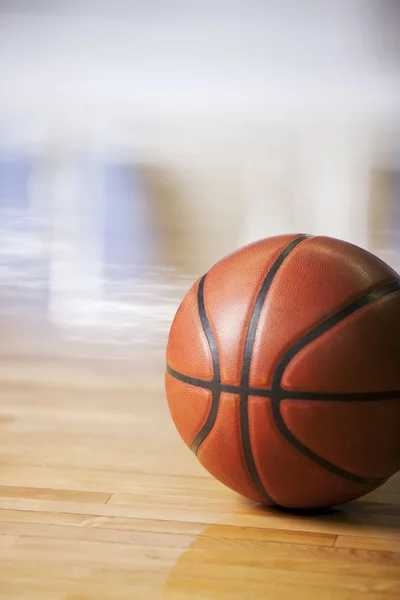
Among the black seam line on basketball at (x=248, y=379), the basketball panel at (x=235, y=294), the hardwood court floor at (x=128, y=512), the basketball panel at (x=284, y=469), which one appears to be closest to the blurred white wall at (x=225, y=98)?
the hardwood court floor at (x=128, y=512)

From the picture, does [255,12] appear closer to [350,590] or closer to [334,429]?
[334,429]

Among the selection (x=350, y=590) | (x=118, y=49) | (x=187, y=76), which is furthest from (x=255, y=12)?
(x=350, y=590)

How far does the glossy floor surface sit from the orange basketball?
144mm

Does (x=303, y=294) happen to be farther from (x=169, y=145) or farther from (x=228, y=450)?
(x=169, y=145)

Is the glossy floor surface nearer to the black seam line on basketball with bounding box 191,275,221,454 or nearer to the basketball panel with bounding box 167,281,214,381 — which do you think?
the black seam line on basketball with bounding box 191,275,221,454

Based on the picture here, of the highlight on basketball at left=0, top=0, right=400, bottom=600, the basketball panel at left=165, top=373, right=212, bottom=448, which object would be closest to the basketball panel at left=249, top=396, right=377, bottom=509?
the basketball panel at left=165, top=373, right=212, bottom=448

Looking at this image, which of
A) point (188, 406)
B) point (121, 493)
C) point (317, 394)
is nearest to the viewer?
point (317, 394)

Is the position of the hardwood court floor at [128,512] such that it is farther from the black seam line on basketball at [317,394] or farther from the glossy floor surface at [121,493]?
the black seam line on basketball at [317,394]

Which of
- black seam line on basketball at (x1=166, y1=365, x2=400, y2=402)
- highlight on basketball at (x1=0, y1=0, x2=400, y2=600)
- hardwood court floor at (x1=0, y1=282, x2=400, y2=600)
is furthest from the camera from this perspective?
highlight on basketball at (x1=0, y1=0, x2=400, y2=600)

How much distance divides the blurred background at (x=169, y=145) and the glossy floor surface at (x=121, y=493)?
0.02 m

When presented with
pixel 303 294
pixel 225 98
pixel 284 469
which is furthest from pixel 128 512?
pixel 225 98

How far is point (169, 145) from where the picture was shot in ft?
8.87

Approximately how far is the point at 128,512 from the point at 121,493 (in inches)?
6.0

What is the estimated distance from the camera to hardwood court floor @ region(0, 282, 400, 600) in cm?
A: 141
